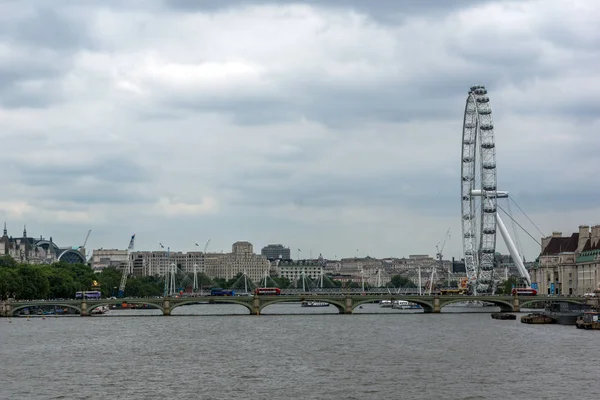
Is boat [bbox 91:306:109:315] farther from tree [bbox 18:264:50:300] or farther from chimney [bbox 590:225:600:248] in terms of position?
chimney [bbox 590:225:600:248]

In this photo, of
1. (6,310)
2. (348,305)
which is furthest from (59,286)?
(348,305)

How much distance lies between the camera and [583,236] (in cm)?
16725

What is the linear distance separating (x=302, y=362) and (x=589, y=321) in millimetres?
38423

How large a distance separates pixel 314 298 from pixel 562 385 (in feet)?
242

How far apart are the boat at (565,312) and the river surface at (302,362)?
403 cm

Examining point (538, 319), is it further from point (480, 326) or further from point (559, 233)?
point (559, 233)

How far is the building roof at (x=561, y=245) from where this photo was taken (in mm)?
173625

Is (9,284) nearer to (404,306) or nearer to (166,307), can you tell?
(166,307)

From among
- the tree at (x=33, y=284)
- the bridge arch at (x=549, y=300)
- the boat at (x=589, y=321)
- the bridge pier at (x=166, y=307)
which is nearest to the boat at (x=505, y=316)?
the bridge arch at (x=549, y=300)

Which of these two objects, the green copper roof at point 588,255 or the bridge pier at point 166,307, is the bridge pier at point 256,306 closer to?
the bridge pier at point 166,307

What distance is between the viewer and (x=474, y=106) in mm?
144875

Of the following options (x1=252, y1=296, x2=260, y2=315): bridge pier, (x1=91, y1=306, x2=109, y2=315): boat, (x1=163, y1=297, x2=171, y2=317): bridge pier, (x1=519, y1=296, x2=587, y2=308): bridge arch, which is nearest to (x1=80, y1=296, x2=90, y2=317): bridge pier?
(x1=163, y1=297, x2=171, y2=317): bridge pier

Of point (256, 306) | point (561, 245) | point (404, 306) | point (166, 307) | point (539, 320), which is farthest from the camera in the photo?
point (561, 245)

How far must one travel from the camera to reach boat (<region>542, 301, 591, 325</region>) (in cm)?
10500
